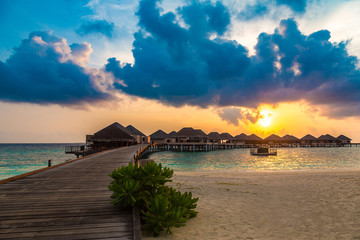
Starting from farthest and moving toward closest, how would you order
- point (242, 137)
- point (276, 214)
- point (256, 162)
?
1. point (242, 137)
2. point (256, 162)
3. point (276, 214)

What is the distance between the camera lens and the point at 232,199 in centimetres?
862

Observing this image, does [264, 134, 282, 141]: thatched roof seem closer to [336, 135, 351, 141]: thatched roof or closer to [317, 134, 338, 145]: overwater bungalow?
[317, 134, 338, 145]: overwater bungalow

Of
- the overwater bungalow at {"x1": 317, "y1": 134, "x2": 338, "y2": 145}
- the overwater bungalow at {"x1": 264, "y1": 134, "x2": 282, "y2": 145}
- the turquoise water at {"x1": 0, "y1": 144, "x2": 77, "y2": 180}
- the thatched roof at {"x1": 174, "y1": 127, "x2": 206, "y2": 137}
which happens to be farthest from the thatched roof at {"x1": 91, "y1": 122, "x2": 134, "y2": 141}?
the overwater bungalow at {"x1": 317, "y1": 134, "x2": 338, "y2": 145}

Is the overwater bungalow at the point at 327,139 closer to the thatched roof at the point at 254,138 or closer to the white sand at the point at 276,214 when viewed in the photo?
the thatched roof at the point at 254,138

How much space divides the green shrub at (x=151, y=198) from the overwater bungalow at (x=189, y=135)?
61286mm

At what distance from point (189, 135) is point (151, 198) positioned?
6238 centimetres

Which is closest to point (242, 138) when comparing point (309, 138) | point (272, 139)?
point (272, 139)

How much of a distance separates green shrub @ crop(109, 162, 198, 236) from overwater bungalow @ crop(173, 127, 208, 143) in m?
61.3

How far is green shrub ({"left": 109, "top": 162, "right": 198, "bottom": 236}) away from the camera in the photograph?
15.5ft

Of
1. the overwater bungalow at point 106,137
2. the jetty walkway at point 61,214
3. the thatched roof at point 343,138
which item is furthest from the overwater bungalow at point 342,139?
the jetty walkway at point 61,214

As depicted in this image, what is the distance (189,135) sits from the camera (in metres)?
67.3

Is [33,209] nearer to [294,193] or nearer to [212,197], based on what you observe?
[212,197]

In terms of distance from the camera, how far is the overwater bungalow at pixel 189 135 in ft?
221

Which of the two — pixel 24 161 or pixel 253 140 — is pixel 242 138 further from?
pixel 24 161
